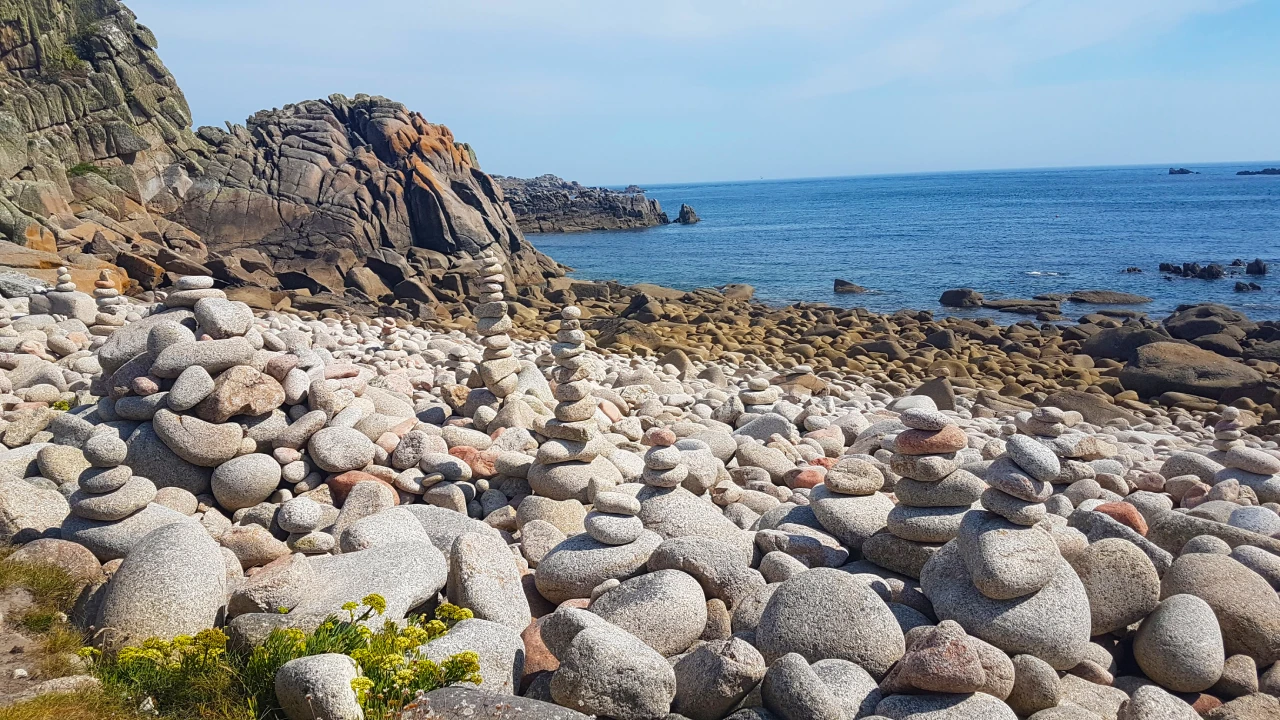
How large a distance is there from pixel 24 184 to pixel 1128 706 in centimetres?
3090

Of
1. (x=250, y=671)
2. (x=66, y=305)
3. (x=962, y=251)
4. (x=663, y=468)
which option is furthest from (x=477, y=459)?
(x=962, y=251)

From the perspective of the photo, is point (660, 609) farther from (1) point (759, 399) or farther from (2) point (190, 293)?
(1) point (759, 399)

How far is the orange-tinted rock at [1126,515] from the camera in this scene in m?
6.19

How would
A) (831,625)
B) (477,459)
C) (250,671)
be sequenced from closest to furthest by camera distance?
(250,671)
(831,625)
(477,459)

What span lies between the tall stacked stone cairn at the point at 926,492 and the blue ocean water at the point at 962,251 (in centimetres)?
2455

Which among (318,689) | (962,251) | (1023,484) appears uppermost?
(1023,484)

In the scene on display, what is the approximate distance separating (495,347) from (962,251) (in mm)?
43122

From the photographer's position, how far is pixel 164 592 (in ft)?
13.8

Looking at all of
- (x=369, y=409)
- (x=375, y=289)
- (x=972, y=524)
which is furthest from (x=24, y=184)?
(x=972, y=524)

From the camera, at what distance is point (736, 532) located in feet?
20.0

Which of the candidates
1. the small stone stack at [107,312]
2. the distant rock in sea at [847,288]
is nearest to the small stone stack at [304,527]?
the small stone stack at [107,312]

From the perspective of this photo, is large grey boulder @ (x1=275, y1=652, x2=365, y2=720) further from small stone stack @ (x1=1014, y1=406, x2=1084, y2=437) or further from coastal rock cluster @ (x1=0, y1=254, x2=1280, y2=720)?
small stone stack @ (x1=1014, y1=406, x2=1084, y2=437)

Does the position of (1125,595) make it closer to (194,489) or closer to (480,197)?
(194,489)

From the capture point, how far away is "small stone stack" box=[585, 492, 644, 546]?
5430 millimetres
